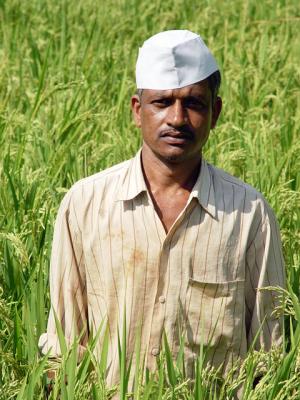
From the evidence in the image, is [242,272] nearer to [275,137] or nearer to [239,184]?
[239,184]

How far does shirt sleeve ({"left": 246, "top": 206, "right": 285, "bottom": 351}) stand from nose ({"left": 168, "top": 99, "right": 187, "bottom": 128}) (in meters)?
0.30

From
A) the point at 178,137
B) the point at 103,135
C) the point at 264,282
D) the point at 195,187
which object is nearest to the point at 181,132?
the point at 178,137

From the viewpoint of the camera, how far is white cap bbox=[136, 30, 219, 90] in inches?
103

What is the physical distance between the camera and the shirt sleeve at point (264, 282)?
2680 mm

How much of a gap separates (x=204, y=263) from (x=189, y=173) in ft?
0.69

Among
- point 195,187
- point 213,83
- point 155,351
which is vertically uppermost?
point 213,83

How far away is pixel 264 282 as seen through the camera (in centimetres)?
269

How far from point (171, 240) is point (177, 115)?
0.90 feet

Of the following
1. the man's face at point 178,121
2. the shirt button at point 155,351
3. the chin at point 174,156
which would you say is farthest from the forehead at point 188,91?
the shirt button at point 155,351

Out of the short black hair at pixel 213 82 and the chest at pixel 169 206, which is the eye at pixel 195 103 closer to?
the short black hair at pixel 213 82

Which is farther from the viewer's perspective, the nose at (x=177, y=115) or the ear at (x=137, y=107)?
the ear at (x=137, y=107)

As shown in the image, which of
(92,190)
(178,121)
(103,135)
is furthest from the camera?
(103,135)

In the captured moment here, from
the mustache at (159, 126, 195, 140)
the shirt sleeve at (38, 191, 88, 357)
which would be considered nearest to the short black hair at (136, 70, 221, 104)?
the mustache at (159, 126, 195, 140)

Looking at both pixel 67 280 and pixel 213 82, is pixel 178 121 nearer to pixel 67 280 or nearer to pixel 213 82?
pixel 213 82
